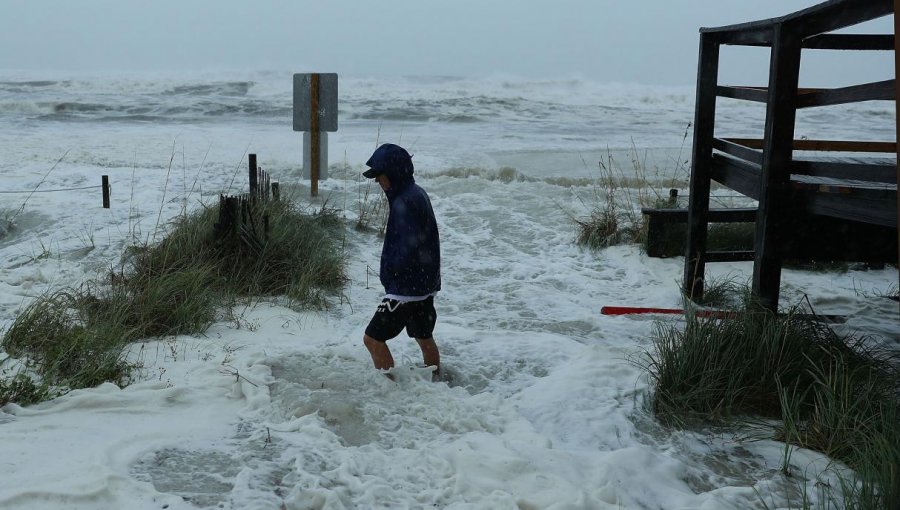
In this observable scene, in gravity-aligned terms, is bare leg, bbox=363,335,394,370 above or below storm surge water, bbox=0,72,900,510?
above

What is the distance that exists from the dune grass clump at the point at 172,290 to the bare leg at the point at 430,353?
67.1 inches

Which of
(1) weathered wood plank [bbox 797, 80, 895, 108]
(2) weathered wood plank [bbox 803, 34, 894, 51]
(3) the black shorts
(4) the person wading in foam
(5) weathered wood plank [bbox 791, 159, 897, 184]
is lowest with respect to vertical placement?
(3) the black shorts

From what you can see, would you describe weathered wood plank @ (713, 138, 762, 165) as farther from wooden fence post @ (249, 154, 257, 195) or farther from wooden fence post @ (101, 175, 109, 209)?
wooden fence post @ (101, 175, 109, 209)

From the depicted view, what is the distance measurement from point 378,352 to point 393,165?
3.69 feet

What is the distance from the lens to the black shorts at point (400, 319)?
4.94 m

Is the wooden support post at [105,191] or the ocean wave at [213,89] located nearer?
the wooden support post at [105,191]

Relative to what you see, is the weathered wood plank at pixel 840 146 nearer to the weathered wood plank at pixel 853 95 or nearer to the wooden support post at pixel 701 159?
the wooden support post at pixel 701 159

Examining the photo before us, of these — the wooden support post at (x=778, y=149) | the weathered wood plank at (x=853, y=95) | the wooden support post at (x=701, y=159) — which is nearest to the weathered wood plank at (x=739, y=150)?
the wooden support post at (x=701, y=159)

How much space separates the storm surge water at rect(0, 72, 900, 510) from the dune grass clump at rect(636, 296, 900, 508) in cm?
20

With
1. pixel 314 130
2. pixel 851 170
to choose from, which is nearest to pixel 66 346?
pixel 851 170

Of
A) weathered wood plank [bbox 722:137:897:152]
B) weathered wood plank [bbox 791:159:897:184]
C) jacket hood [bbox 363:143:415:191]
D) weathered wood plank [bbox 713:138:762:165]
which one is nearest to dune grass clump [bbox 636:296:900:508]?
weathered wood plank [bbox 791:159:897:184]

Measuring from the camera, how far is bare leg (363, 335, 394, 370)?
5.01 meters

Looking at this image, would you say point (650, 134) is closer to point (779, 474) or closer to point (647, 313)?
point (647, 313)

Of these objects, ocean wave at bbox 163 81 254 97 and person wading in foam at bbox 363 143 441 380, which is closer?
person wading in foam at bbox 363 143 441 380
